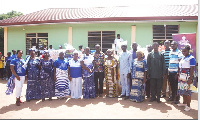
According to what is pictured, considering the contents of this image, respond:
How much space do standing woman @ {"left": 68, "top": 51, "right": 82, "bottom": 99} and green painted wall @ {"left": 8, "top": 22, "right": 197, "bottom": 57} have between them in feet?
15.4

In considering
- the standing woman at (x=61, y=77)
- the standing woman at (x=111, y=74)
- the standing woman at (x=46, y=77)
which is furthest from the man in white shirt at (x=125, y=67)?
the standing woman at (x=46, y=77)

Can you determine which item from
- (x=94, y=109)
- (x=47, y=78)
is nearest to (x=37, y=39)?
(x=47, y=78)

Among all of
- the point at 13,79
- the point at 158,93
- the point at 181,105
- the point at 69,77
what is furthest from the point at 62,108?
the point at 181,105

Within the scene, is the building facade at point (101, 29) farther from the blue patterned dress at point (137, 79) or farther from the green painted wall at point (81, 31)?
the blue patterned dress at point (137, 79)

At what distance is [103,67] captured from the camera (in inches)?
253

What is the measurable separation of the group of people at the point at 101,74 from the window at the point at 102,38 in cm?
427

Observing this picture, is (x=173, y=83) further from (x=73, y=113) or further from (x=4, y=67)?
(x=4, y=67)

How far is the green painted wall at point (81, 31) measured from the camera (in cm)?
1023

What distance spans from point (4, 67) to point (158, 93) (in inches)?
369

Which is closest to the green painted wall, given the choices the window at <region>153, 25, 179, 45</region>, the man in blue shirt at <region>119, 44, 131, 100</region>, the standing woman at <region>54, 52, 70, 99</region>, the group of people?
Answer: the window at <region>153, 25, 179, 45</region>

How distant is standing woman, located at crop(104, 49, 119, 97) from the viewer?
20.6 feet

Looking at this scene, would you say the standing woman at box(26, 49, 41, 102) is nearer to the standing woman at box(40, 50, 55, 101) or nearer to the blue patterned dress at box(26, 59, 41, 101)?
the blue patterned dress at box(26, 59, 41, 101)

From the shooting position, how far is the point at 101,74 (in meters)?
6.41

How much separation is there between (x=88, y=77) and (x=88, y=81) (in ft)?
0.43
